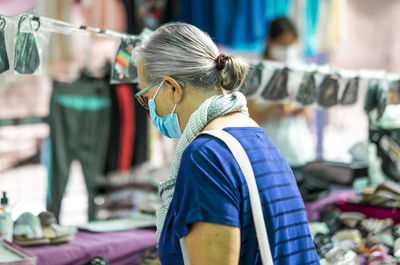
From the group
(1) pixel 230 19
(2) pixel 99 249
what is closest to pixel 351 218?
(2) pixel 99 249

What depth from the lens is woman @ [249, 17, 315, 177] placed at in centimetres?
418

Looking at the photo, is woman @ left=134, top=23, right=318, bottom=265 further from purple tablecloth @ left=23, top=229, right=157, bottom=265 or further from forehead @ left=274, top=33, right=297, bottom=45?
forehead @ left=274, top=33, right=297, bottom=45

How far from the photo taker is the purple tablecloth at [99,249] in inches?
83.1

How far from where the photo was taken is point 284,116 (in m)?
4.24

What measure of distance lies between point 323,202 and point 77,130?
1.98m


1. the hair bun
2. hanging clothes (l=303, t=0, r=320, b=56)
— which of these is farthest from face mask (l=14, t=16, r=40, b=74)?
hanging clothes (l=303, t=0, r=320, b=56)

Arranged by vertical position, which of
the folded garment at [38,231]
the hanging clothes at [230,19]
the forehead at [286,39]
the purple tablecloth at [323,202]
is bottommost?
the purple tablecloth at [323,202]

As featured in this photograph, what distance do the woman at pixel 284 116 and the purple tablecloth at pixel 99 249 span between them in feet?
6.17

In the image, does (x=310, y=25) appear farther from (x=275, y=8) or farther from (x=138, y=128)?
(x=138, y=128)

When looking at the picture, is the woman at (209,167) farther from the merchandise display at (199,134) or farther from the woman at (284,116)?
the woman at (284,116)

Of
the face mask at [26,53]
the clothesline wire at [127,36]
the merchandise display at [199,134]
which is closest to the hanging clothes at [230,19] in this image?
the merchandise display at [199,134]

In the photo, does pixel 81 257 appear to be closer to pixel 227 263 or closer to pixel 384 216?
pixel 227 263

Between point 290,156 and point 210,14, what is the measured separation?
1795 mm

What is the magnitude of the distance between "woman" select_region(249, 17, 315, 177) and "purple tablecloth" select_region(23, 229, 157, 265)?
1881 millimetres
